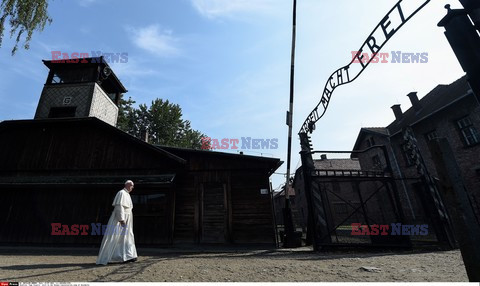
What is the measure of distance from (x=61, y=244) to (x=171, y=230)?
481 cm

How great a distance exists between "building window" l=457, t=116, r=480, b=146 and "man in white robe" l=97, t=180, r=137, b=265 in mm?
19271

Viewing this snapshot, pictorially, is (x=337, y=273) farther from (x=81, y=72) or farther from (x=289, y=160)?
(x=81, y=72)

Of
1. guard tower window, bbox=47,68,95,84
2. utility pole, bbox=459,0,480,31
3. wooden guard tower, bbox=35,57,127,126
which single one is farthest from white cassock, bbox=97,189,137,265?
guard tower window, bbox=47,68,95,84

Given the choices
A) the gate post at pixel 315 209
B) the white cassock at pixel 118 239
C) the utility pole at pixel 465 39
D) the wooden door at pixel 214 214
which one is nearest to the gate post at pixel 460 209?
the utility pole at pixel 465 39

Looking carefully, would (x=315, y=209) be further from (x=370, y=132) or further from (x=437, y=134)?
(x=370, y=132)

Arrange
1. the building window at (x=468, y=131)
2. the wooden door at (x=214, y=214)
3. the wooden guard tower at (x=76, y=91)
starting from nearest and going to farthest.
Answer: the wooden door at (x=214, y=214) < the building window at (x=468, y=131) < the wooden guard tower at (x=76, y=91)

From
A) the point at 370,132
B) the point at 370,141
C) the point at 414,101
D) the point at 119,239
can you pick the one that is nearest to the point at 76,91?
the point at 119,239

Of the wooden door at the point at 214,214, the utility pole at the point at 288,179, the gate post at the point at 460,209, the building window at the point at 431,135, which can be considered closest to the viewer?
the gate post at the point at 460,209

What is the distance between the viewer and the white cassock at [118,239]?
197 inches

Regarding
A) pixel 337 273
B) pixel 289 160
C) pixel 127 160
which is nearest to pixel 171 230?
pixel 127 160

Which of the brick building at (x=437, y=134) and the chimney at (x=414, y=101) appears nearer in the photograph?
the brick building at (x=437, y=134)

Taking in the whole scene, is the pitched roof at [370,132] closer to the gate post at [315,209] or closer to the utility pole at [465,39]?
the gate post at [315,209]

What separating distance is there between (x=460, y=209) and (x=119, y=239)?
20.1ft

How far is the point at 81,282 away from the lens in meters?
3.41
